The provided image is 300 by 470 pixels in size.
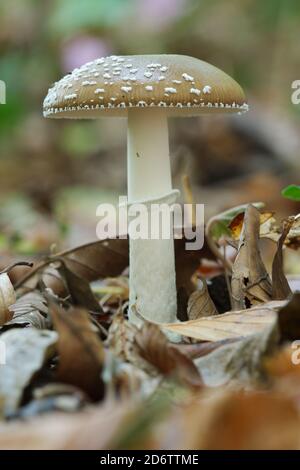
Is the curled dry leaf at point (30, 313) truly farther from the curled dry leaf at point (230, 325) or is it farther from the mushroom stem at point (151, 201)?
the curled dry leaf at point (230, 325)

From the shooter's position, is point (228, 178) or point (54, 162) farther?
point (54, 162)

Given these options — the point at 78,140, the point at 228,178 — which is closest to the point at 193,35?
the point at 78,140

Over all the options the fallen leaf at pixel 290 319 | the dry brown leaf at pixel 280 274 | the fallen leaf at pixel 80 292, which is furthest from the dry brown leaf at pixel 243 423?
the fallen leaf at pixel 80 292

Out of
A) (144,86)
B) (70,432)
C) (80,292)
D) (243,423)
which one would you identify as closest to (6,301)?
(80,292)

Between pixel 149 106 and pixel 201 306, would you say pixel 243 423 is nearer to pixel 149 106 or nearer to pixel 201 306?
pixel 201 306
